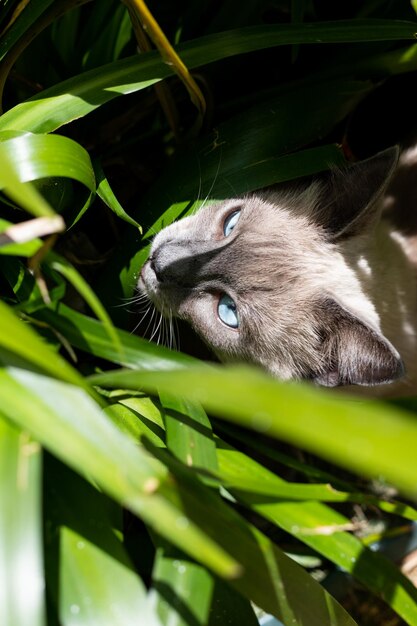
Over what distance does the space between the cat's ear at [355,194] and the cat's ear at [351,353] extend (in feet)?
0.66

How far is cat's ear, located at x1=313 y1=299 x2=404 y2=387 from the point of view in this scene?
1.27m

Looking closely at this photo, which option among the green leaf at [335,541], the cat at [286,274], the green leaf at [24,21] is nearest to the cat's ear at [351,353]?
the cat at [286,274]

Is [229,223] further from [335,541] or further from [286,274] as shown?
[335,541]

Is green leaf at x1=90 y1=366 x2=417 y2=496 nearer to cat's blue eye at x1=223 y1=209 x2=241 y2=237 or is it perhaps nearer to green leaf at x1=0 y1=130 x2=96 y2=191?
green leaf at x1=0 y1=130 x2=96 y2=191

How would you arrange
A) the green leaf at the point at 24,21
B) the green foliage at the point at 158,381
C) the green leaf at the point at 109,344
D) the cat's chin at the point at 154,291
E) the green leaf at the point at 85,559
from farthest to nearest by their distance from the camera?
the cat's chin at the point at 154,291 < the green leaf at the point at 24,21 < the green leaf at the point at 109,344 < the green leaf at the point at 85,559 < the green foliage at the point at 158,381

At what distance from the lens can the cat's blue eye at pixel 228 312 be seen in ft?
4.98

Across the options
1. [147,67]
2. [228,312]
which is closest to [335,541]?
[228,312]

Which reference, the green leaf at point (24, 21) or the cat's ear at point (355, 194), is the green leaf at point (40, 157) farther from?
the cat's ear at point (355, 194)

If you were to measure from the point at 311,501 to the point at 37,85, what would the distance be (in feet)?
3.66

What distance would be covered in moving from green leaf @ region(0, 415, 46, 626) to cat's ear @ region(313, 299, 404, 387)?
713 millimetres

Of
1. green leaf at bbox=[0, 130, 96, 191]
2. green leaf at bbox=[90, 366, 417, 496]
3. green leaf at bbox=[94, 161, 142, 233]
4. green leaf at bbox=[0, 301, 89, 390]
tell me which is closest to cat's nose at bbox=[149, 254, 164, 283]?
green leaf at bbox=[94, 161, 142, 233]

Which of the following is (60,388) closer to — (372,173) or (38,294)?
(38,294)

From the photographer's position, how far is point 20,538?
78 centimetres

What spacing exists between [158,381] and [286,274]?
0.85m
